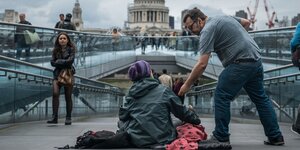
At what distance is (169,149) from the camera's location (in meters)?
5.94

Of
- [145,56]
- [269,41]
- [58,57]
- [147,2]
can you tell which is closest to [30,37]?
[58,57]

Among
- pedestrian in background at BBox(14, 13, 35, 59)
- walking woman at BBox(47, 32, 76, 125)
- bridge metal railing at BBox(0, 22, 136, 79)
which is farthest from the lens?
pedestrian in background at BBox(14, 13, 35, 59)

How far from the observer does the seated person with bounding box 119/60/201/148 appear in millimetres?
6277

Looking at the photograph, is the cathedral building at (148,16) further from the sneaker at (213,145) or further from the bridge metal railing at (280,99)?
the sneaker at (213,145)

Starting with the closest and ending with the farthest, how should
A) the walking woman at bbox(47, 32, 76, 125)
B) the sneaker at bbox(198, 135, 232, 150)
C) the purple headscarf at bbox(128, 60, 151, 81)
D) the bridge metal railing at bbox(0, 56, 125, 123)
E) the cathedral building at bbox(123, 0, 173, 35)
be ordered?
the sneaker at bbox(198, 135, 232, 150) < the purple headscarf at bbox(128, 60, 151, 81) < the walking woman at bbox(47, 32, 76, 125) < the bridge metal railing at bbox(0, 56, 125, 123) < the cathedral building at bbox(123, 0, 173, 35)

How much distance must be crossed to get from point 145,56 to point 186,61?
7381 millimetres

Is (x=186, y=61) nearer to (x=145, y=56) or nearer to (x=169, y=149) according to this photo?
(x=145, y=56)

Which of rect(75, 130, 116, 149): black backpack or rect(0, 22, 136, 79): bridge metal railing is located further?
rect(0, 22, 136, 79): bridge metal railing

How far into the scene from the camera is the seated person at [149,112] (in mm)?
6277

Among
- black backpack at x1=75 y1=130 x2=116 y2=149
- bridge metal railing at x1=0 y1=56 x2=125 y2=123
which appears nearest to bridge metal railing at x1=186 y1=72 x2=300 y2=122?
bridge metal railing at x1=0 y1=56 x2=125 y2=123

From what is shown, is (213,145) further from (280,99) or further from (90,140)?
(280,99)

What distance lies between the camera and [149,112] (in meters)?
6.35

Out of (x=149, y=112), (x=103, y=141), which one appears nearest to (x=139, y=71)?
(x=149, y=112)

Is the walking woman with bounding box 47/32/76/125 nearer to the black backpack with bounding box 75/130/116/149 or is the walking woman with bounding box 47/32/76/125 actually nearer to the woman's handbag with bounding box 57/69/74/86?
the woman's handbag with bounding box 57/69/74/86
